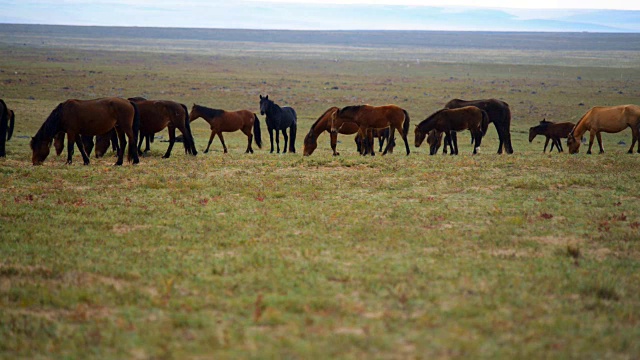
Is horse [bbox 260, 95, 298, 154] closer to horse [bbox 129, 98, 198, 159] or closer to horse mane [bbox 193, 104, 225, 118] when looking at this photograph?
horse mane [bbox 193, 104, 225, 118]

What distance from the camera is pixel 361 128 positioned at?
19266 mm

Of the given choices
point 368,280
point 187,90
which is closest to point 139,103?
point 368,280

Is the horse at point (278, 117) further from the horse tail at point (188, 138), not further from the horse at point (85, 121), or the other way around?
the horse at point (85, 121)

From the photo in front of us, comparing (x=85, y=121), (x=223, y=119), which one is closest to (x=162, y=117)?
(x=85, y=121)

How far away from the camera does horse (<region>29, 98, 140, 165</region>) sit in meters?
15.1

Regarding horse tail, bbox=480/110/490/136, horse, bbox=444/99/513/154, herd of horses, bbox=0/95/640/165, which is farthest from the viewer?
horse, bbox=444/99/513/154

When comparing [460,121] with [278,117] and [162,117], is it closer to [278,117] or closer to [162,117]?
→ [278,117]

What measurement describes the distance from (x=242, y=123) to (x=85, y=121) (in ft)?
25.9

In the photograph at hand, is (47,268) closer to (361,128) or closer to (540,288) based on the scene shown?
(540,288)

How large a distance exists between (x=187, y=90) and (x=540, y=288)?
155ft

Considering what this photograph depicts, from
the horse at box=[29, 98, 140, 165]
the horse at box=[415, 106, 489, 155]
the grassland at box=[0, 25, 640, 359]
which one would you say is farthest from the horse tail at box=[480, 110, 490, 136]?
the horse at box=[29, 98, 140, 165]

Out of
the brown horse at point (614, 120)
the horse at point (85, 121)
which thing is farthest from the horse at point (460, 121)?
the horse at point (85, 121)

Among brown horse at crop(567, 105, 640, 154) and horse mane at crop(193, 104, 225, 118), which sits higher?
brown horse at crop(567, 105, 640, 154)

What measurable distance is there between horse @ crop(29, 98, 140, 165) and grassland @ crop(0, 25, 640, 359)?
59cm
